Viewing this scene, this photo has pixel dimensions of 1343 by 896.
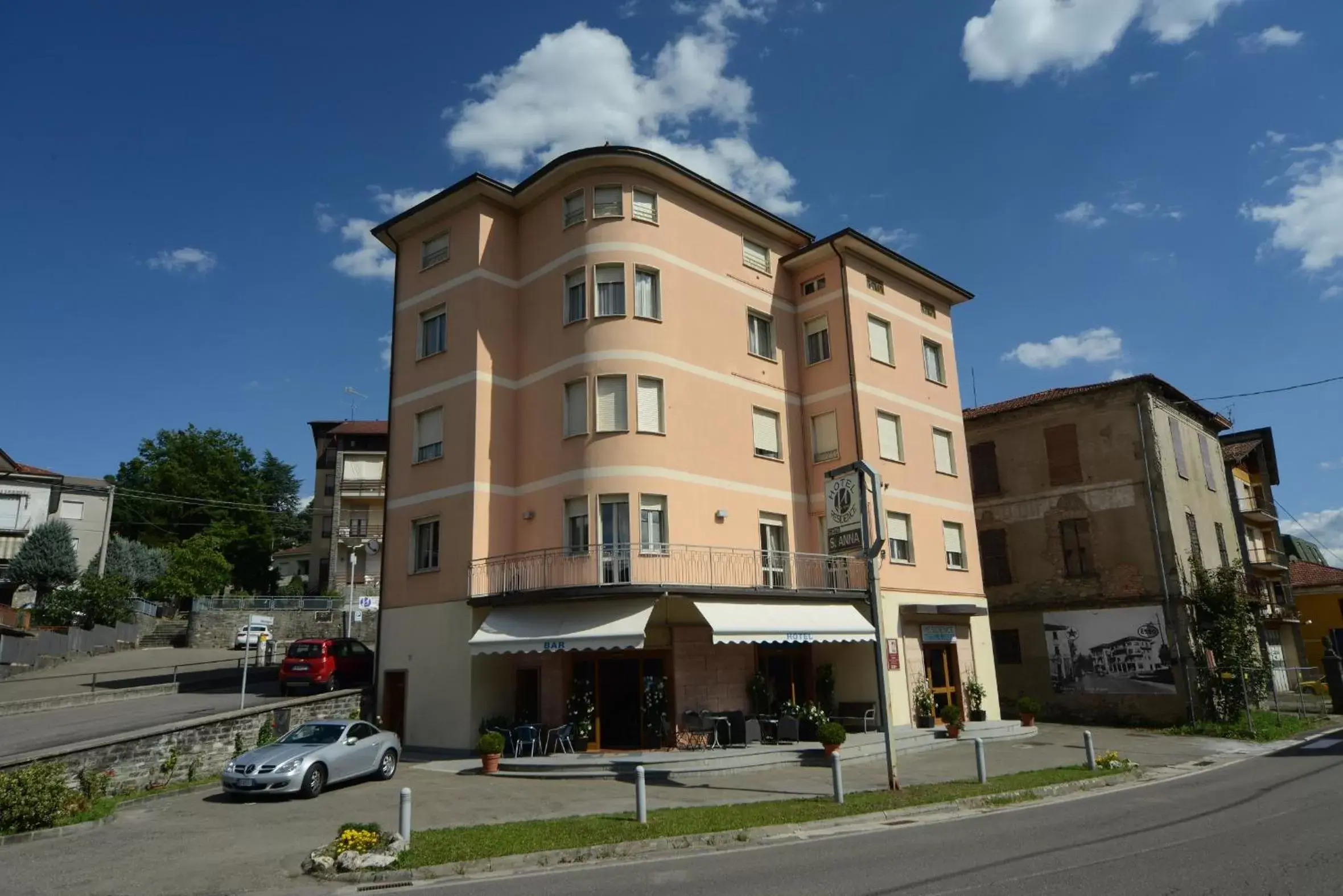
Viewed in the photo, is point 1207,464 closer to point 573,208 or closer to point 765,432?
point 765,432

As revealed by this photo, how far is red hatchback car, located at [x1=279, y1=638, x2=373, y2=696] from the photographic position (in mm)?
24625

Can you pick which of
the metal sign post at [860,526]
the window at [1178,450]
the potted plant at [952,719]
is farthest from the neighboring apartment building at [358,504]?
the window at [1178,450]

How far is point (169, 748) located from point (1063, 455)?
97.8 ft

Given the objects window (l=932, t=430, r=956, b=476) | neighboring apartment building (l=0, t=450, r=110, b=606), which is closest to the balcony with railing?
window (l=932, t=430, r=956, b=476)

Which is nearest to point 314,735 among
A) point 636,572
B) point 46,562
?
point 636,572

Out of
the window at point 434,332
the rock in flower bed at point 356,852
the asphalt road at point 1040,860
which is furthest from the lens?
the window at point 434,332

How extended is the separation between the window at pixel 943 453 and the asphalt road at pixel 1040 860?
1499 cm

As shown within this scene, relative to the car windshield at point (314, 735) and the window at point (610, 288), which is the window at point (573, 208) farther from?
the car windshield at point (314, 735)

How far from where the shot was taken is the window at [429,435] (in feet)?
77.6

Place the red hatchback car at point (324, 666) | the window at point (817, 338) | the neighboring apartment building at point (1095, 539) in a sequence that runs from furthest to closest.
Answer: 1. the neighboring apartment building at point (1095, 539)
2. the window at point (817, 338)
3. the red hatchback car at point (324, 666)

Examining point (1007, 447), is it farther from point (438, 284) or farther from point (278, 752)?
point (278, 752)

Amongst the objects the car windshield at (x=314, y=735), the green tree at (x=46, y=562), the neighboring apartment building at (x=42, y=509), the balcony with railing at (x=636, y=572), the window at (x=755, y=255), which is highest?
the window at (x=755, y=255)

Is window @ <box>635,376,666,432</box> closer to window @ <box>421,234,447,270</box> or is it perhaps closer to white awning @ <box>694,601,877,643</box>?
white awning @ <box>694,601,877,643</box>

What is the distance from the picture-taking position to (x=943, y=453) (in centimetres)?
2823
